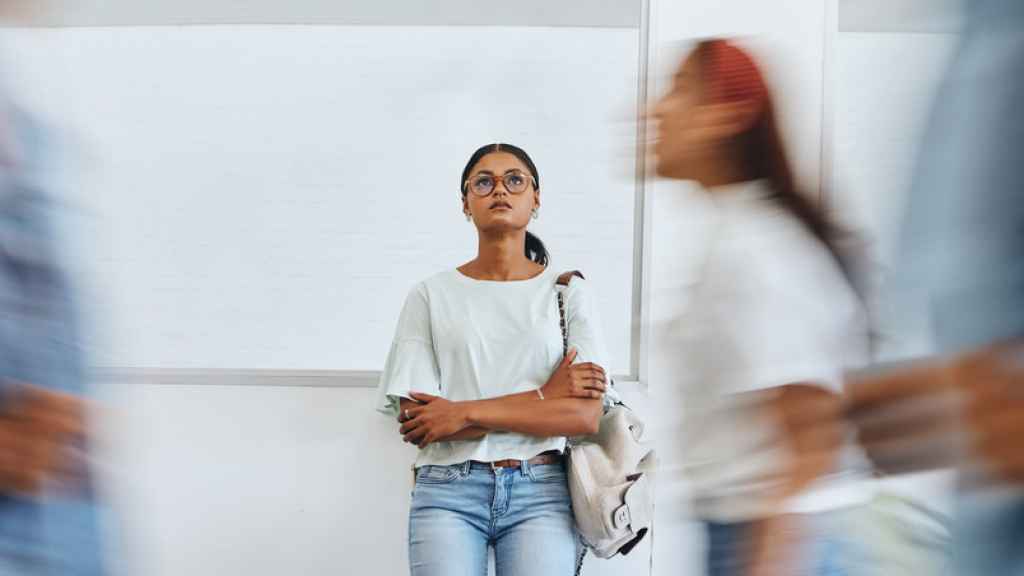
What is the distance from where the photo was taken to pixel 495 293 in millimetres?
2590

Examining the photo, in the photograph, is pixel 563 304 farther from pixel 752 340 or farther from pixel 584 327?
pixel 752 340

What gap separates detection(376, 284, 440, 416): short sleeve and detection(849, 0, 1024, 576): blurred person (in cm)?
188

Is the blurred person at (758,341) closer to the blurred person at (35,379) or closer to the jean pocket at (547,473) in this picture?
the blurred person at (35,379)

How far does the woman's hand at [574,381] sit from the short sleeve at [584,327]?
0.02 meters

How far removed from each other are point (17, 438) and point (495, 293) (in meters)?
1.88

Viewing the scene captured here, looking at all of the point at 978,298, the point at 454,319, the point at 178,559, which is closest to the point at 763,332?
the point at 978,298

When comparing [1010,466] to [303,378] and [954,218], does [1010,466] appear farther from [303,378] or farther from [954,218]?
[303,378]

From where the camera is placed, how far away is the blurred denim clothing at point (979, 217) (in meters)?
0.62

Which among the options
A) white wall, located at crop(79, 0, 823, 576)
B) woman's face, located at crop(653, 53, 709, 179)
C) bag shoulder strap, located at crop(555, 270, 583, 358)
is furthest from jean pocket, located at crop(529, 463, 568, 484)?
woman's face, located at crop(653, 53, 709, 179)

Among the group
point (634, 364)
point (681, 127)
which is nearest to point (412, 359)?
point (634, 364)

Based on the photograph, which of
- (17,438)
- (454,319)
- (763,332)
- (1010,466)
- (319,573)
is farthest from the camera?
(319,573)

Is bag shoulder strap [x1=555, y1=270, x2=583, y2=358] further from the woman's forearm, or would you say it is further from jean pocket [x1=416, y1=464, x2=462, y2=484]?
jean pocket [x1=416, y1=464, x2=462, y2=484]

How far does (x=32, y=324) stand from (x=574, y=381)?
1762 mm

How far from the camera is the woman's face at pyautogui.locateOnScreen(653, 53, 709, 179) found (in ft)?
3.64
